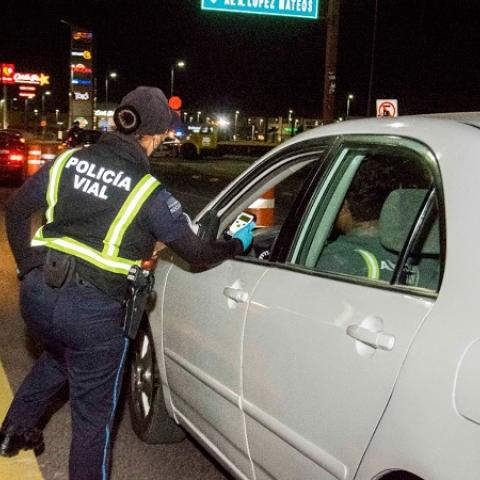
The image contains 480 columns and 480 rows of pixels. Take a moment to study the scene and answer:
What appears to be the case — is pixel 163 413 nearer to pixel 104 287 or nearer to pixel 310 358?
pixel 104 287

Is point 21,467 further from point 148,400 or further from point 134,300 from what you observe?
point 134,300

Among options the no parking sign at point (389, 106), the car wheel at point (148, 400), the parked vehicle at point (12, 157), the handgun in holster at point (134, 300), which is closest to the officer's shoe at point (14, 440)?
the car wheel at point (148, 400)

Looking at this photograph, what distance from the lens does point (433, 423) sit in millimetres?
1911

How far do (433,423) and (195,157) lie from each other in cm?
5048

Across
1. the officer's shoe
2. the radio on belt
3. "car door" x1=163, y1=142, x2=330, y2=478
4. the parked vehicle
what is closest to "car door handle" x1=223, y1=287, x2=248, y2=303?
"car door" x1=163, y1=142, x2=330, y2=478

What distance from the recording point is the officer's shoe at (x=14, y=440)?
3664 millimetres

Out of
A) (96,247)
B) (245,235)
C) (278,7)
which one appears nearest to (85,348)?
(96,247)

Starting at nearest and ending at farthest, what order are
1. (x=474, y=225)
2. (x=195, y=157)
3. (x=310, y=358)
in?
1. (x=474, y=225)
2. (x=310, y=358)
3. (x=195, y=157)

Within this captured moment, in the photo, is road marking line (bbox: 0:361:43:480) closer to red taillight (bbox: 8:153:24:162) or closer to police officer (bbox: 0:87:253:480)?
police officer (bbox: 0:87:253:480)

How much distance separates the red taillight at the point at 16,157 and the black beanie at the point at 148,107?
62.7 ft

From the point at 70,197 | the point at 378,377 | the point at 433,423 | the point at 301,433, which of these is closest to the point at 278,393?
the point at 301,433

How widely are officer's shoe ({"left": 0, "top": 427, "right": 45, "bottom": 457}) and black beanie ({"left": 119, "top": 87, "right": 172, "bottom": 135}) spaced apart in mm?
1640

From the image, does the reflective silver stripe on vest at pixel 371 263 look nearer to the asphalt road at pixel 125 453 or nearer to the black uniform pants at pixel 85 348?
the black uniform pants at pixel 85 348

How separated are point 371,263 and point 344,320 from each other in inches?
29.2
